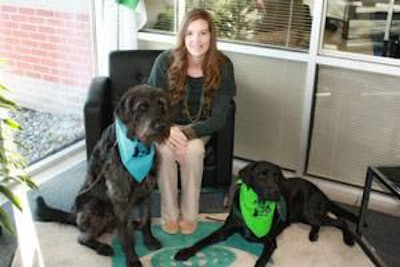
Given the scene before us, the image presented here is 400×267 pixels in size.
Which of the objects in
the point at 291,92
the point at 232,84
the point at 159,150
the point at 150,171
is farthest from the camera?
the point at 291,92

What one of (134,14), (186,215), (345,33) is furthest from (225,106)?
(134,14)

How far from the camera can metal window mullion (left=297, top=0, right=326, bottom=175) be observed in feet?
9.38

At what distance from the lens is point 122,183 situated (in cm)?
222

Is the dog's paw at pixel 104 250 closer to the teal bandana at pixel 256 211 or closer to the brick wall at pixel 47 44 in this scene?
the teal bandana at pixel 256 211

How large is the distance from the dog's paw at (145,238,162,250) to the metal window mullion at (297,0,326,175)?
1.17 meters

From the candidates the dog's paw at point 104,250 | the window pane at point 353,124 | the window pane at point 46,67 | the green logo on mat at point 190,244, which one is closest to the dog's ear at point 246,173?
the green logo on mat at point 190,244

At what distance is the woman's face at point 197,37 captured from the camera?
2.46m

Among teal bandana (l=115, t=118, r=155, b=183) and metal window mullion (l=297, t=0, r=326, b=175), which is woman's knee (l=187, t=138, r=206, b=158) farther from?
metal window mullion (l=297, t=0, r=326, b=175)

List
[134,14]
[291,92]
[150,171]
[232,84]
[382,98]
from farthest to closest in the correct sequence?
[134,14] < [291,92] < [382,98] < [232,84] < [150,171]

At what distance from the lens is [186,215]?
2557mm

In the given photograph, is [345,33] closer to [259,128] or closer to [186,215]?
[259,128]

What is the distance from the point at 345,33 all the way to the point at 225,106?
90 centimetres

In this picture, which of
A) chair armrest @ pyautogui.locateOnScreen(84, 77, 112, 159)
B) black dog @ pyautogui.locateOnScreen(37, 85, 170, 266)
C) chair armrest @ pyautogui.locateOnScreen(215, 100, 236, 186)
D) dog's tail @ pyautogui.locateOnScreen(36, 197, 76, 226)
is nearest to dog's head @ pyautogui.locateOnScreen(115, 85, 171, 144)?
black dog @ pyautogui.locateOnScreen(37, 85, 170, 266)

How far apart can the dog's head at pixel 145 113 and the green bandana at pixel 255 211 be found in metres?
0.55
